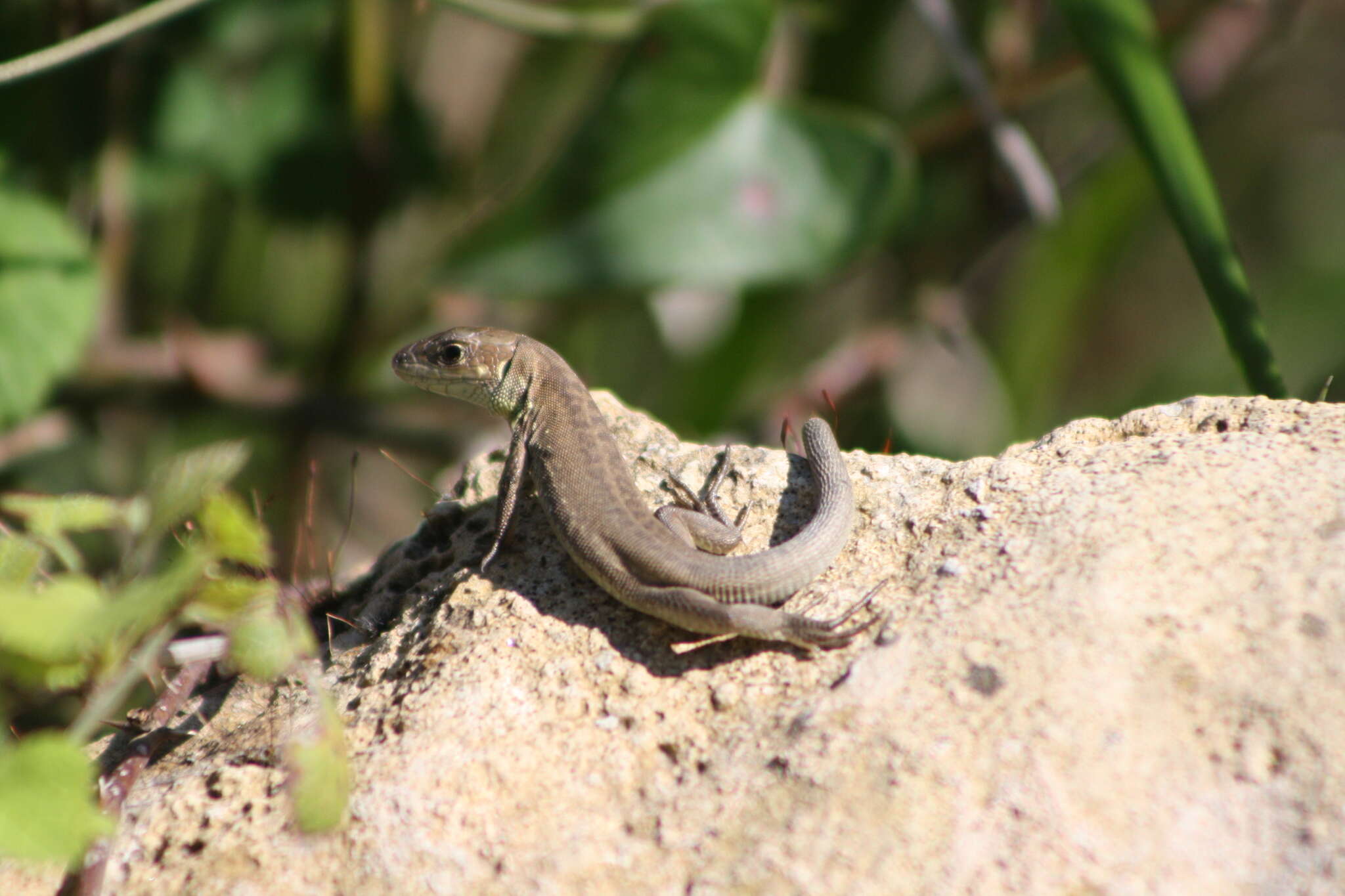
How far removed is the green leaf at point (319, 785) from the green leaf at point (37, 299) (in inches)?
122

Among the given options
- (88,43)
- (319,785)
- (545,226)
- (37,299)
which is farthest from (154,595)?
(545,226)

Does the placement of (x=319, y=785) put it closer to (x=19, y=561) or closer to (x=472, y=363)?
(x=19, y=561)

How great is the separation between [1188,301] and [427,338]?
8212 millimetres

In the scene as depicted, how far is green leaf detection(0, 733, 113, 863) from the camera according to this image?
1956 millimetres

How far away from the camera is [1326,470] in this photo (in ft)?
9.36

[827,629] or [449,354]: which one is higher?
[449,354]

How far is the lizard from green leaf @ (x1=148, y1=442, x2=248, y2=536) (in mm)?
1151

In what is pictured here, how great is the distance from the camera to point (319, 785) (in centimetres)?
206

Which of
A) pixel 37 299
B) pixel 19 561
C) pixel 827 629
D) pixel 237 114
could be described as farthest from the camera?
pixel 237 114

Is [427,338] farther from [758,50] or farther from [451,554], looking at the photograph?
[758,50]

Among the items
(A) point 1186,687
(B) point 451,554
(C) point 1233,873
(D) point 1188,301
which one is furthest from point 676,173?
(D) point 1188,301

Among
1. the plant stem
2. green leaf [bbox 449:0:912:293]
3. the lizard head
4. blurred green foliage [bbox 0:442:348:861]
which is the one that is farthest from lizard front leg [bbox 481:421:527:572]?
the plant stem

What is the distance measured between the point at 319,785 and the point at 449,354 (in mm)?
2538

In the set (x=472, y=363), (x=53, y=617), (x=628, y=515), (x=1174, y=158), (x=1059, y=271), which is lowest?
(x=53, y=617)
